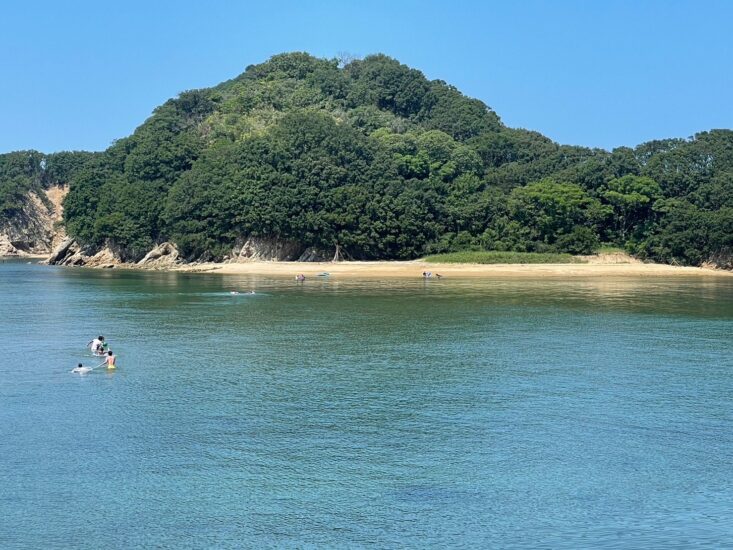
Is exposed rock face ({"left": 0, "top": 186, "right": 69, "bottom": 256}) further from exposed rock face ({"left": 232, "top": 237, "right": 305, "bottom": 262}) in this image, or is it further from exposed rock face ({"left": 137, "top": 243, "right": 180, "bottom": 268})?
exposed rock face ({"left": 232, "top": 237, "right": 305, "bottom": 262})

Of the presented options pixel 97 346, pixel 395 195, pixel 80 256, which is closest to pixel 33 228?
pixel 80 256

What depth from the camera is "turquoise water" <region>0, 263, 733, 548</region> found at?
720 inches

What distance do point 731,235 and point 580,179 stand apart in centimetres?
2174

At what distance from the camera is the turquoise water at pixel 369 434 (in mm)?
18297

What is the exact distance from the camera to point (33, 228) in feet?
595

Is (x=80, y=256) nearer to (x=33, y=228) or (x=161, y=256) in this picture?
(x=161, y=256)

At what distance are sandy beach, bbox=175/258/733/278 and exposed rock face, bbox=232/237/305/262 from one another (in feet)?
15.7

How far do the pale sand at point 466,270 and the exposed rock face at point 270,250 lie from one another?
5.18 m

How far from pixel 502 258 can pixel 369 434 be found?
78819 mm

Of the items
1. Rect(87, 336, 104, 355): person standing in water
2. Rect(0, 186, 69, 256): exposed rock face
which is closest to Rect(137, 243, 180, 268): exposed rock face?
Answer: Rect(0, 186, 69, 256): exposed rock face

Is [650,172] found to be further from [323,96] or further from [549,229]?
[323,96]

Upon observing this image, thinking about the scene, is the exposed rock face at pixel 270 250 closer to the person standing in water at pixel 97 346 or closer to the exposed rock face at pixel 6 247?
the person standing in water at pixel 97 346

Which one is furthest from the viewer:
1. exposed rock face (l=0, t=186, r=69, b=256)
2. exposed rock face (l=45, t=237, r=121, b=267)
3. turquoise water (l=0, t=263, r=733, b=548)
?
exposed rock face (l=0, t=186, r=69, b=256)

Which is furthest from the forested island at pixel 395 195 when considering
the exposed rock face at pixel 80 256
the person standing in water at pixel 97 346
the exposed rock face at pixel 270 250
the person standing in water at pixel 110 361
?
the person standing in water at pixel 110 361
